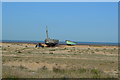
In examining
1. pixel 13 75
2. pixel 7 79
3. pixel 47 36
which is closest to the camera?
pixel 7 79

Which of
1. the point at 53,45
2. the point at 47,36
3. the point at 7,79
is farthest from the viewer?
the point at 47,36

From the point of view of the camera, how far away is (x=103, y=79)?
13.2 m

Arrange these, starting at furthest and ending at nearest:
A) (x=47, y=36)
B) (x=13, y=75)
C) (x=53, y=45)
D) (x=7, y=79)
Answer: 1. (x=47, y=36)
2. (x=53, y=45)
3. (x=13, y=75)
4. (x=7, y=79)

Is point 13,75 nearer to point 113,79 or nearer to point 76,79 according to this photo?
point 76,79

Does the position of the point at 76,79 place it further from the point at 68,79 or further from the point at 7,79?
the point at 7,79

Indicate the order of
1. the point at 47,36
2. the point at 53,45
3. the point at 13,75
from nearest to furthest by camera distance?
the point at 13,75, the point at 53,45, the point at 47,36

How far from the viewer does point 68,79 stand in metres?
12.6

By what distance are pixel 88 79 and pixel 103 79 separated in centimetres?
82

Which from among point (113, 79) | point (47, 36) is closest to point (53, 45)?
point (47, 36)

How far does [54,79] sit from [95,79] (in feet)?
7.28

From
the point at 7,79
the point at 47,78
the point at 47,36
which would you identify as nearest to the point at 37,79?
the point at 47,78

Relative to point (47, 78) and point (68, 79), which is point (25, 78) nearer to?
point (47, 78)

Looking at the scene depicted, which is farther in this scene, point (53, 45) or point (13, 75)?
point (53, 45)

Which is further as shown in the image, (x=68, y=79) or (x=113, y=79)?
(x=113, y=79)
